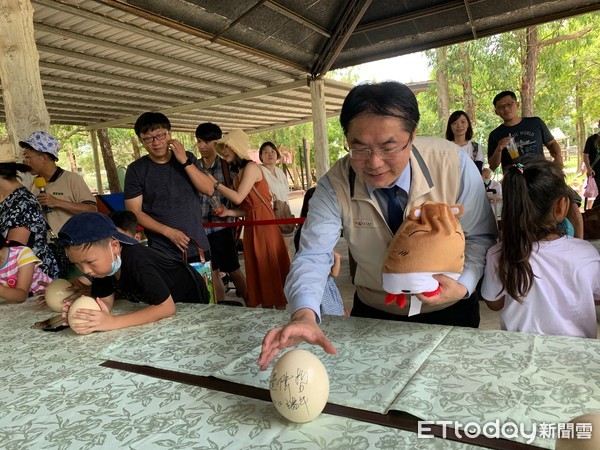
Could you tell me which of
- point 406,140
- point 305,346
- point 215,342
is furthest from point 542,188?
point 215,342

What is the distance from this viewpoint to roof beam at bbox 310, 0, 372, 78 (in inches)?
189

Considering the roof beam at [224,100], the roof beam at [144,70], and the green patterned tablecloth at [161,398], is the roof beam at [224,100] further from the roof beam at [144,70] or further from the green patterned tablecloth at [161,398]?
the green patterned tablecloth at [161,398]

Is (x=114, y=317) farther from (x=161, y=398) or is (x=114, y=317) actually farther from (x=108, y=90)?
(x=108, y=90)

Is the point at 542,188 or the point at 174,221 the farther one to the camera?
the point at 174,221

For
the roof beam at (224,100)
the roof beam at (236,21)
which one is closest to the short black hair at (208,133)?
the roof beam at (236,21)

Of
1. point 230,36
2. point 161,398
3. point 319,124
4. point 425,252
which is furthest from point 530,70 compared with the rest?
point 161,398

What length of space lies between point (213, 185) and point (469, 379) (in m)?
2.19

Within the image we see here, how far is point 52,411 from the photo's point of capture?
0.99 metres

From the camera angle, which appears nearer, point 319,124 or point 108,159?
point 319,124

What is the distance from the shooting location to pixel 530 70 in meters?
10.2

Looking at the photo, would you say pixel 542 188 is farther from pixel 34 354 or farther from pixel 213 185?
pixel 213 185

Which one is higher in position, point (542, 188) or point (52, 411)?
point (542, 188)

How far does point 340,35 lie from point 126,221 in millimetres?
4051

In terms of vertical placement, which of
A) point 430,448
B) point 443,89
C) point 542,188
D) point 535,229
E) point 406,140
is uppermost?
point 443,89
